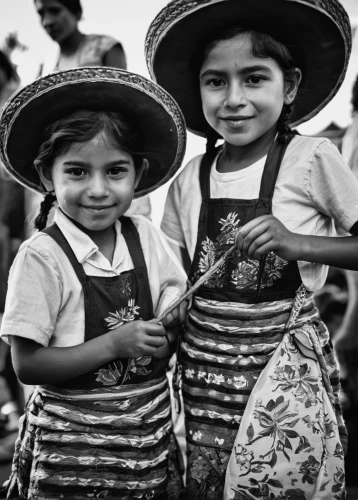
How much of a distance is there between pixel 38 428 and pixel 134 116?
0.90m

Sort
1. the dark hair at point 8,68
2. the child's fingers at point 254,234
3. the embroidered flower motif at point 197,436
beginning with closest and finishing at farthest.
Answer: the child's fingers at point 254,234, the embroidered flower motif at point 197,436, the dark hair at point 8,68

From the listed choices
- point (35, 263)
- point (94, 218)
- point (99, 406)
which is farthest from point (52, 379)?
point (94, 218)

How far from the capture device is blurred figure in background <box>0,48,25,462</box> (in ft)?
8.25

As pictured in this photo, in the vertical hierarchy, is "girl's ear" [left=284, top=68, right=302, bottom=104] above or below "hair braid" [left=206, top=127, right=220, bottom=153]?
above

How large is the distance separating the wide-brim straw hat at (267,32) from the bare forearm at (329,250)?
522 millimetres

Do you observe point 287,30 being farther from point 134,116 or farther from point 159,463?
point 159,463

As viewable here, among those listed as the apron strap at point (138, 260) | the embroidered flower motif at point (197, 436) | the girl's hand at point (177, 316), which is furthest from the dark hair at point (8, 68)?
the embroidered flower motif at point (197, 436)

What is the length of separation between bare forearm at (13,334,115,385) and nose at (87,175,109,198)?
0.37 m

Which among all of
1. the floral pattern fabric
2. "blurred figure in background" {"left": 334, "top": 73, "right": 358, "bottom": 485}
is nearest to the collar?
the floral pattern fabric

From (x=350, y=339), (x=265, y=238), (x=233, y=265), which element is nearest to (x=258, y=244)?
(x=265, y=238)

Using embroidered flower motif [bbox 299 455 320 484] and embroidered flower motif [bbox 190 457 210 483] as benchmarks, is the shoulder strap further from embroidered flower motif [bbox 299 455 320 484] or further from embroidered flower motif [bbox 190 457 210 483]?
embroidered flower motif [bbox 299 455 320 484]

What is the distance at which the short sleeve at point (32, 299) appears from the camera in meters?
1.32

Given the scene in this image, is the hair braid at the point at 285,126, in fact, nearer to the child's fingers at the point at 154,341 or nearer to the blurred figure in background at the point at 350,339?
the child's fingers at the point at 154,341

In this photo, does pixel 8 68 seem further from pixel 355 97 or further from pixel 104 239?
pixel 355 97
